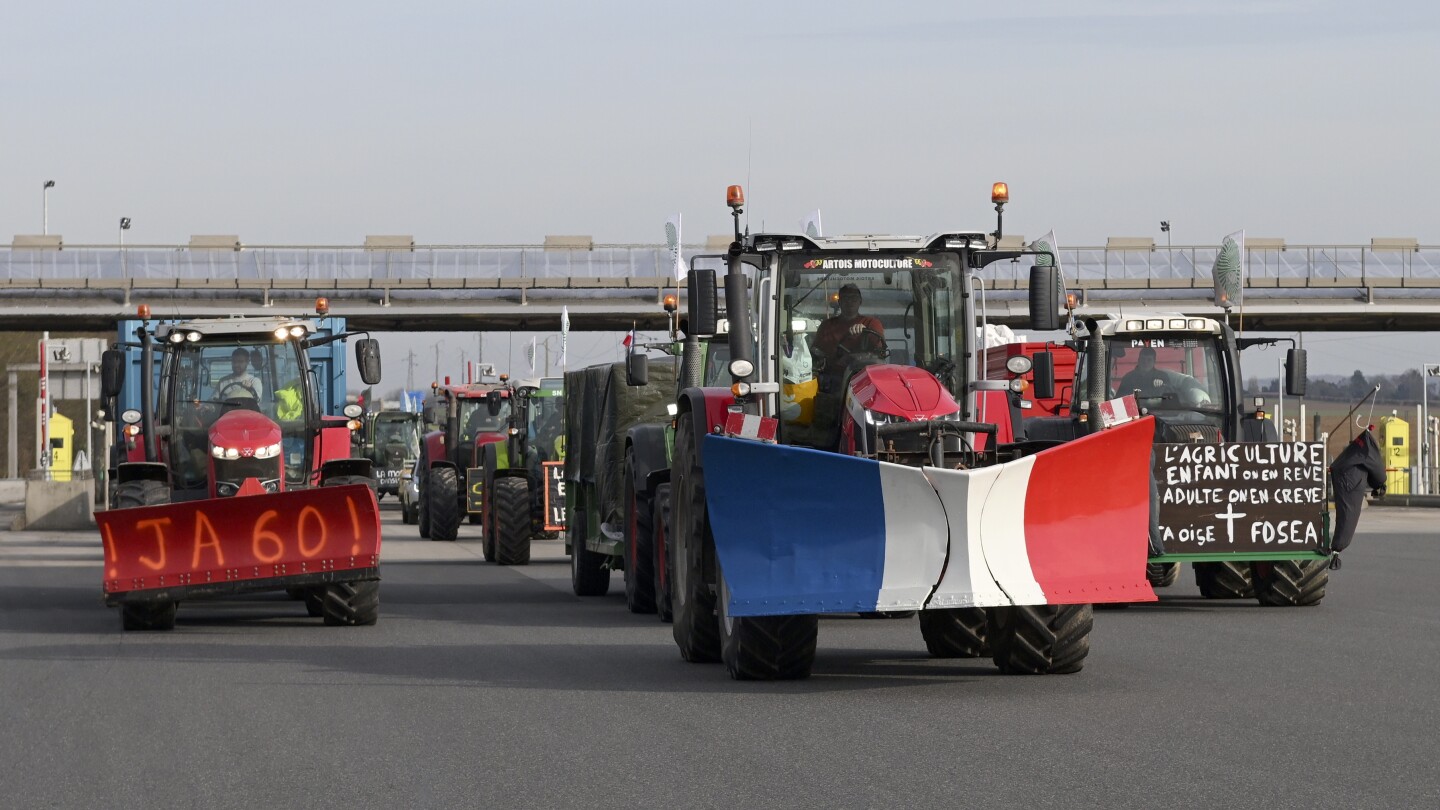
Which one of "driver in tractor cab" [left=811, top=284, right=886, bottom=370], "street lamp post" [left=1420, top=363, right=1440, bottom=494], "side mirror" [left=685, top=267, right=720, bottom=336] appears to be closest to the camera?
"side mirror" [left=685, top=267, right=720, bottom=336]

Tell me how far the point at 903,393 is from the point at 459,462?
22.2 metres

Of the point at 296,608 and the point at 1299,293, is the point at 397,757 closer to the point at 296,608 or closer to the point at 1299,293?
the point at 296,608

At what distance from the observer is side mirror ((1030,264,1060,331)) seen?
1220 cm

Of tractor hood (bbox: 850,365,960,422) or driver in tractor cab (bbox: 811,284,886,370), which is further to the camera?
driver in tractor cab (bbox: 811,284,886,370)

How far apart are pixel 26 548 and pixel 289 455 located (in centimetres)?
1633

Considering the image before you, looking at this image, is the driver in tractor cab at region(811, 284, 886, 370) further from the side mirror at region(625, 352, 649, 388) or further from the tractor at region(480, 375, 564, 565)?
the tractor at region(480, 375, 564, 565)

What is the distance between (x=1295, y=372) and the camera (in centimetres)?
1864

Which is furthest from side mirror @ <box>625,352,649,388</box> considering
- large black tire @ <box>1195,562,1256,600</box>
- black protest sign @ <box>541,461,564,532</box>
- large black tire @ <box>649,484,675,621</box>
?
black protest sign @ <box>541,461,564,532</box>

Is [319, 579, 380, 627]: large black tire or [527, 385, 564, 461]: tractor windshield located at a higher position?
[527, 385, 564, 461]: tractor windshield

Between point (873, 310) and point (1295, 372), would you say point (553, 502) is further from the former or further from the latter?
point (873, 310)

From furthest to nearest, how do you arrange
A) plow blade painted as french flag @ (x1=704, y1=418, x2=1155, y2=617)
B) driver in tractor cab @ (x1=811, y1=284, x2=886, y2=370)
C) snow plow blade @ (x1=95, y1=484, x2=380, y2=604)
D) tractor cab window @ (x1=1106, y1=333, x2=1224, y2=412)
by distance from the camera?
1. tractor cab window @ (x1=1106, y1=333, x2=1224, y2=412)
2. snow plow blade @ (x1=95, y1=484, x2=380, y2=604)
3. driver in tractor cab @ (x1=811, y1=284, x2=886, y2=370)
4. plow blade painted as french flag @ (x1=704, y1=418, x2=1155, y2=617)

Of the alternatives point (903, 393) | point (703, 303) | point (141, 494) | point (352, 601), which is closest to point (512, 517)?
point (141, 494)

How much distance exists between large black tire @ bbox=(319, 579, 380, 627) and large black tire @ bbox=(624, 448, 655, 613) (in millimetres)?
2256

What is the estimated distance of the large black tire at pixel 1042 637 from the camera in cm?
1177
